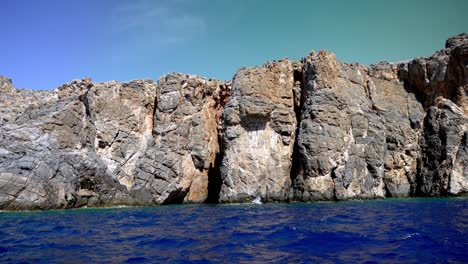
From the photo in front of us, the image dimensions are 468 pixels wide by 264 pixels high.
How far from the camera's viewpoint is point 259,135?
48750 mm

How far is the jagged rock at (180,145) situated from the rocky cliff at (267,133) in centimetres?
13

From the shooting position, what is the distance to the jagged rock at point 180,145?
46094 millimetres

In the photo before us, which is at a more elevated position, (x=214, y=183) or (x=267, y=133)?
(x=267, y=133)

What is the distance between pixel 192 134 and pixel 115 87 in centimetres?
1093

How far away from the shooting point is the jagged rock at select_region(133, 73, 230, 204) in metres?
46.1

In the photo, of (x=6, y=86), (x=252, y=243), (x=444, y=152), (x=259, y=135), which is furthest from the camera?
(x=6, y=86)

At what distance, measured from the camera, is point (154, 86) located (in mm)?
52594

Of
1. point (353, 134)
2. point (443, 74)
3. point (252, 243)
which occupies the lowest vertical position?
point (252, 243)

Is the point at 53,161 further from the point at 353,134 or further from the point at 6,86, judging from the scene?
the point at 353,134

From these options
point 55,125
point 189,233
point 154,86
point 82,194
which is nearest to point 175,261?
point 189,233

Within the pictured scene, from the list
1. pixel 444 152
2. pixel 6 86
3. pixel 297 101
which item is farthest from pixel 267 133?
pixel 6 86

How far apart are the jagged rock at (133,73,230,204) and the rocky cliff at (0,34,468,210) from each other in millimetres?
129

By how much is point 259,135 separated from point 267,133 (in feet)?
3.28

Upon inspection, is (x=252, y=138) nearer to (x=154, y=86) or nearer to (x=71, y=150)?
(x=154, y=86)
